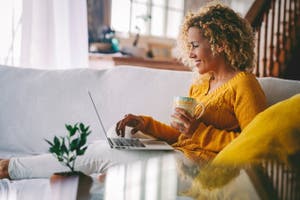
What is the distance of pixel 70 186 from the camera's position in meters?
0.88

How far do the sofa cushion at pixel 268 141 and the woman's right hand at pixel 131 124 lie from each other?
1.70 feet

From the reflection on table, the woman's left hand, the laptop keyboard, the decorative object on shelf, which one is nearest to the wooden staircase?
the decorative object on shelf

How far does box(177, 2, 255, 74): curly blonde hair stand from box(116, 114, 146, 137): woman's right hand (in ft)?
1.33

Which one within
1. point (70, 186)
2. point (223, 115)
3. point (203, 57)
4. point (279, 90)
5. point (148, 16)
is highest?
point (148, 16)

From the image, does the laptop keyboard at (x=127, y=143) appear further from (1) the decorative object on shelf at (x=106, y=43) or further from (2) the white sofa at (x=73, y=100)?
(1) the decorative object on shelf at (x=106, y=43)

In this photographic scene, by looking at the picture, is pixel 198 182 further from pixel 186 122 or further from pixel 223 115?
pixel 223 115

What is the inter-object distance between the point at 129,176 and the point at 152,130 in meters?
0.71

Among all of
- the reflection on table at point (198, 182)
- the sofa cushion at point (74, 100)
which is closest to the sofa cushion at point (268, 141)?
the reflection on table at point (198, 182)

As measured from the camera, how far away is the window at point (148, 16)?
150 inches

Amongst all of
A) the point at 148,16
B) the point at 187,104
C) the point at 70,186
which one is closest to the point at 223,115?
the point at 187,104

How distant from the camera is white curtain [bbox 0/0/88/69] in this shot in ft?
8.22

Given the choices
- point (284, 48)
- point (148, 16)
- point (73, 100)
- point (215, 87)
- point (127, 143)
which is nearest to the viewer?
point (127, 143)

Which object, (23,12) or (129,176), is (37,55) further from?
(129,176)

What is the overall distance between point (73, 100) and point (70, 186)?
109 centimetres
